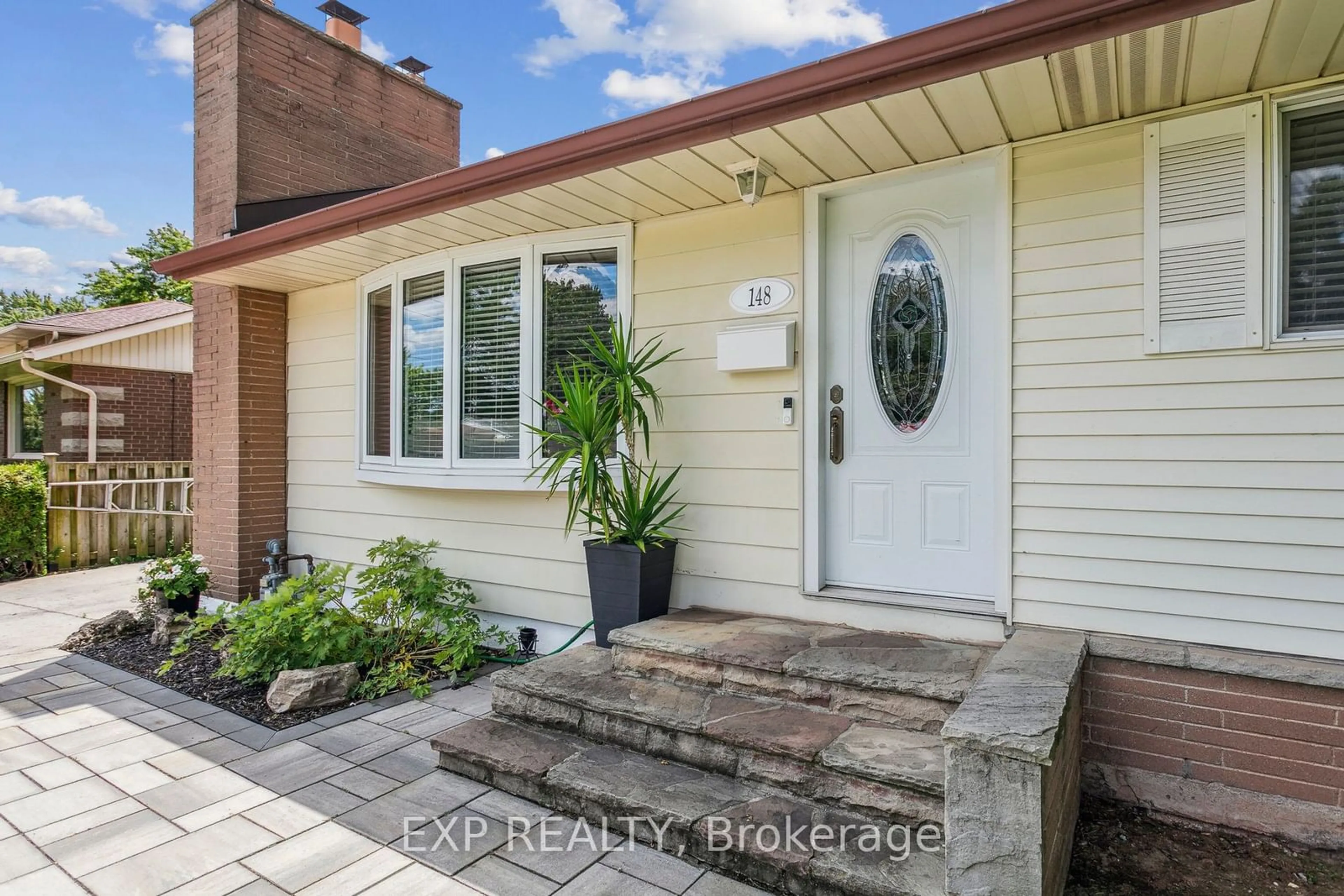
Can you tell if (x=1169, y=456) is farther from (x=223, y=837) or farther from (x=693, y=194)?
(x=223, y=837)

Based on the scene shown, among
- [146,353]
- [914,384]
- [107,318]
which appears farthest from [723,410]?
[107,318]

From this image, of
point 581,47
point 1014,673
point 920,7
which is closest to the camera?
point 1014,673

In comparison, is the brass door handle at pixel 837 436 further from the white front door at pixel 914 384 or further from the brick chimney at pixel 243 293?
the brick chimney at pixel 243 293

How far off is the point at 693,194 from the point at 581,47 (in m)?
8.91

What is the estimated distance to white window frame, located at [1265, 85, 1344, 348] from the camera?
2.24 meters

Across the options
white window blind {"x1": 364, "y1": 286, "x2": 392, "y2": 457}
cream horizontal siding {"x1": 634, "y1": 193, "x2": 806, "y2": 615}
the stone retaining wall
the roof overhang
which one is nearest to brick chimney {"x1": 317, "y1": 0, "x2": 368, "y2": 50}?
white window blind {"x1": 364, "y1": 286, "x2": 392, "y2": 457}

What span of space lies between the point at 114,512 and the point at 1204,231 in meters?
9.14

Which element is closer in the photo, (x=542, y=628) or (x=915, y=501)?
(x=915, y=501)

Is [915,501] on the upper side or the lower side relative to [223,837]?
upper

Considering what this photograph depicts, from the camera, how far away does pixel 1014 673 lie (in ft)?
6.78

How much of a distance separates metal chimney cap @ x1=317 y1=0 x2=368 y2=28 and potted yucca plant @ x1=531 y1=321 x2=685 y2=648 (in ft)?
15.9

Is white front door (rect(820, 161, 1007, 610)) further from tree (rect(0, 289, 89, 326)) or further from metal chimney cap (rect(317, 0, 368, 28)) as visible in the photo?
tree (rect(0, 289, 89, 326))

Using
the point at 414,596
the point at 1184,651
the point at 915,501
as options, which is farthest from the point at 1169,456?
the point at 414,596

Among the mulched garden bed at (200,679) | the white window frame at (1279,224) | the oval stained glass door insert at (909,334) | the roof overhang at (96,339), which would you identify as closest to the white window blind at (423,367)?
the mulched garden bed at (200,679)
